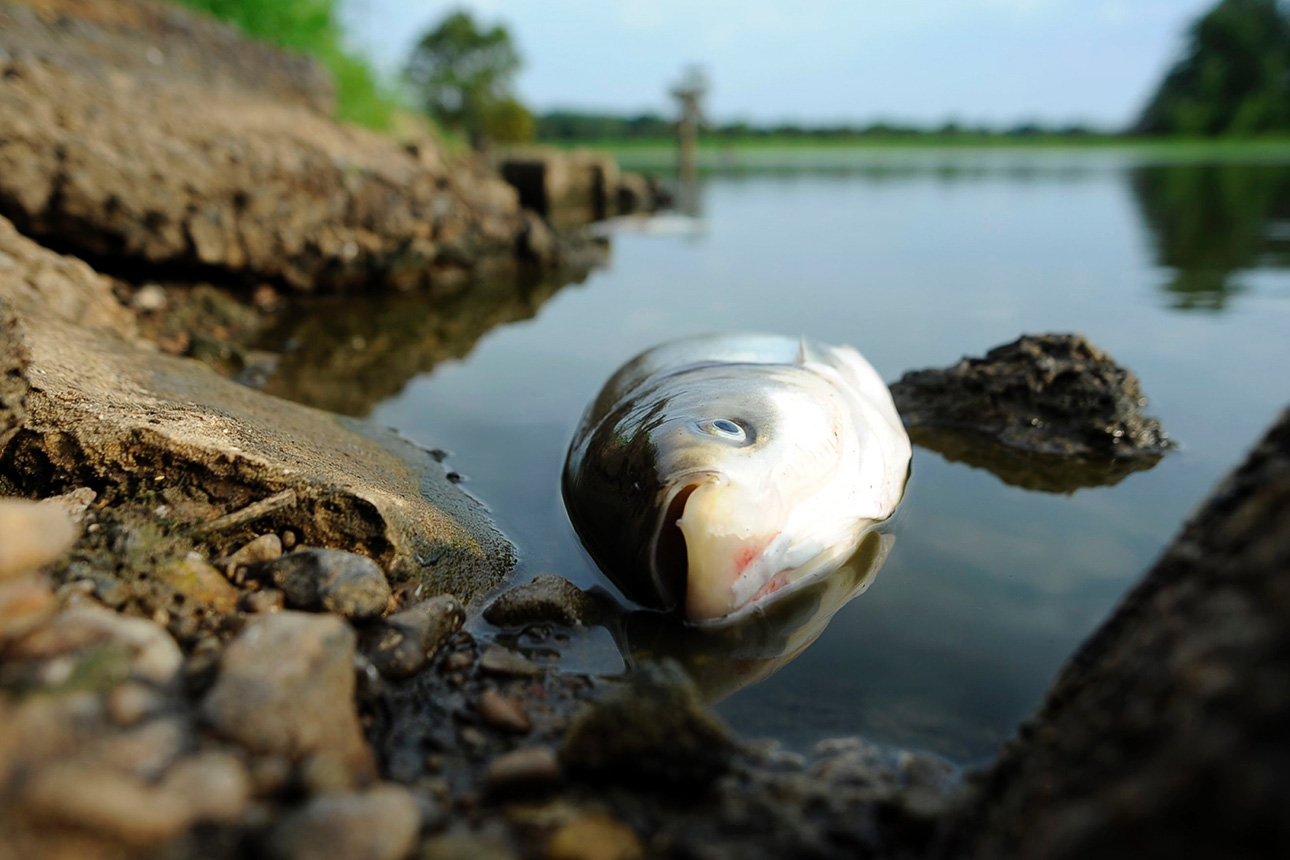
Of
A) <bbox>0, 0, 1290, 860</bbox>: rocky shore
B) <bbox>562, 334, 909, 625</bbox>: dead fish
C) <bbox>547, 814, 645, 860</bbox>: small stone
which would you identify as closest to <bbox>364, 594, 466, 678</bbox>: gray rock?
<bbox>0, 0, 1290, 860</bbox>: rocky shore

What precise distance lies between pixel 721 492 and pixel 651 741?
1.00 meters

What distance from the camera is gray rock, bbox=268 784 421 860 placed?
1794mm

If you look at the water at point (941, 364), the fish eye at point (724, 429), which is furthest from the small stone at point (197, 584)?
the fish eye at point (724, 429)

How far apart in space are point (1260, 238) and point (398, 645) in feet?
51.0

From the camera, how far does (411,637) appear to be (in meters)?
2.98

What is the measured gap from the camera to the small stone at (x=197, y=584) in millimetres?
2955

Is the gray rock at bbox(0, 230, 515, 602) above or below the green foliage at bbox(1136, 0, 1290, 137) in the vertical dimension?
below

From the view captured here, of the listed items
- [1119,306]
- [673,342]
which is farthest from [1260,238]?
[673,342]

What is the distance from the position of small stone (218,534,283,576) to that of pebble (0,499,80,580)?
3.13ft

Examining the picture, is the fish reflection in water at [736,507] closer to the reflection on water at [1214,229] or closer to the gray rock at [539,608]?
the gray rock at [539,608]

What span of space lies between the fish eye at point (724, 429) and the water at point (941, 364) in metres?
0.82

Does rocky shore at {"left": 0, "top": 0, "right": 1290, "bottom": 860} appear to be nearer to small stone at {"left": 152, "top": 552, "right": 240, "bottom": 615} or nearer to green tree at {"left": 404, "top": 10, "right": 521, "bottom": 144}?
small stone at {"left": 152, "top": 552, "right": 240, "bottom": 615}

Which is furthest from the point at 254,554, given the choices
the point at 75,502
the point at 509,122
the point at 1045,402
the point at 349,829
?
the point at 509,122

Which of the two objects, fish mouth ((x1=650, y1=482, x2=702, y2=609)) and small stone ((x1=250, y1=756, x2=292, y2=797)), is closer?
small stone ((x1=250, y1=756, x2=292, y2=797))
